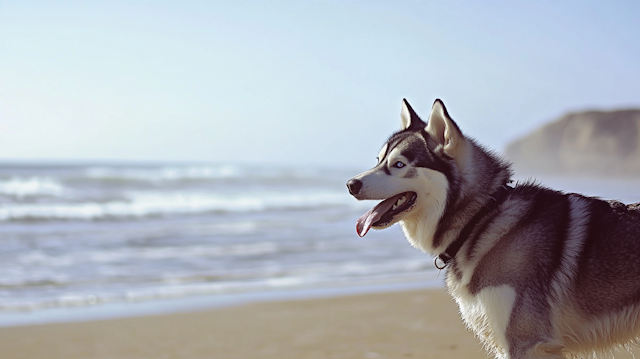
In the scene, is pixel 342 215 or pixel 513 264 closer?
pixel 513 264

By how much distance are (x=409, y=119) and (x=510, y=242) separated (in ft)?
3.36

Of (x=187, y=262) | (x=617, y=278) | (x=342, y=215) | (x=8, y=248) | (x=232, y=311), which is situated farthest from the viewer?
(x=342, y=215)

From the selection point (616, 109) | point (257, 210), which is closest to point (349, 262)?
point (257, 210)

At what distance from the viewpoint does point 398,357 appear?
15.1 ft

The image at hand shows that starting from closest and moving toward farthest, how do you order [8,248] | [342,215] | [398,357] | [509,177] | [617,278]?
[617,278]
[509,177]
[398,357]
[8,248]
[342,215]

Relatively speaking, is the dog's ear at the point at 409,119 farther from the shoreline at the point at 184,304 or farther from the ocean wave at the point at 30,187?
the ocean wave at the point at 30,187

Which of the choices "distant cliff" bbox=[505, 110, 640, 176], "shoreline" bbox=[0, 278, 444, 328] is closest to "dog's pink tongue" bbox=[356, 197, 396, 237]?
"shoreline" bbox=[0, 278, 444, 328]

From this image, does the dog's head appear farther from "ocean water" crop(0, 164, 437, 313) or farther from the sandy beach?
"ocean water" crop(0, 164, 437, 313)

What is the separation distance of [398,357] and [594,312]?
2092mm

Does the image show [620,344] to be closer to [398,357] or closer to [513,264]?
[513,264]

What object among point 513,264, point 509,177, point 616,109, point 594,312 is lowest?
point 594,312

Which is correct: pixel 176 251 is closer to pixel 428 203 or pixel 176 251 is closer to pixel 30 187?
pixel 428 203

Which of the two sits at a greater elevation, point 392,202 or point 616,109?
point 616,109

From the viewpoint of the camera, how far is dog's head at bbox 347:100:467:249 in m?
3.07
